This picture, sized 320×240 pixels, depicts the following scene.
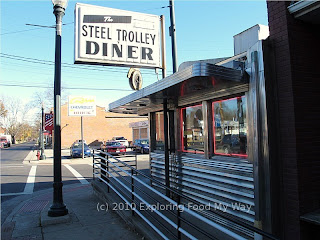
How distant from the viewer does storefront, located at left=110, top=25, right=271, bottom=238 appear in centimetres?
382

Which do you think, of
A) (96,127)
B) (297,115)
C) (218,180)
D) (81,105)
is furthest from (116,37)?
(96,127)

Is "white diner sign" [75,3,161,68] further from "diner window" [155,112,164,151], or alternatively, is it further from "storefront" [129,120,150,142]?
"storefront" [129,120,150,142]

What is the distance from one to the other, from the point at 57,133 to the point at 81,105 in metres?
20.1

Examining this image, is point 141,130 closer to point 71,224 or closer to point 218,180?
point 71,224

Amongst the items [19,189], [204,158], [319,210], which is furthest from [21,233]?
[19,189]

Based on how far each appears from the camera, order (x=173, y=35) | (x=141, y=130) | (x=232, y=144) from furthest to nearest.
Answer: (x=141, y=130), (x=173, y=35), (x=232, y=144)

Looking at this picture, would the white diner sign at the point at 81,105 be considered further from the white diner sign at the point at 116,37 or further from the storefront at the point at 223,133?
the storefront at the point at 223,133

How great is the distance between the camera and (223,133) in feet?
16.8

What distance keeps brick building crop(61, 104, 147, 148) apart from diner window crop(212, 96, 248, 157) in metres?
42.2

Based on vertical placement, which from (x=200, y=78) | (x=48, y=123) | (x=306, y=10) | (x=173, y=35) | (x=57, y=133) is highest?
(x=173, y=35)

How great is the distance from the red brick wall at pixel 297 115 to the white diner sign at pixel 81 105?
918 inches

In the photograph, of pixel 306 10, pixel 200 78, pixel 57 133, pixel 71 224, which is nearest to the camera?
pixel 306 10

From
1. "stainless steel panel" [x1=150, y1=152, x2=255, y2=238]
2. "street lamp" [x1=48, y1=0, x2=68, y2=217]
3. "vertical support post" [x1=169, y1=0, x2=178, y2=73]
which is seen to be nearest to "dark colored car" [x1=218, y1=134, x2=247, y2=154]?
"stainless steel panel" [x1=150, y1=152, x2=255, y2=238]

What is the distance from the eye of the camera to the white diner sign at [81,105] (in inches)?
984
